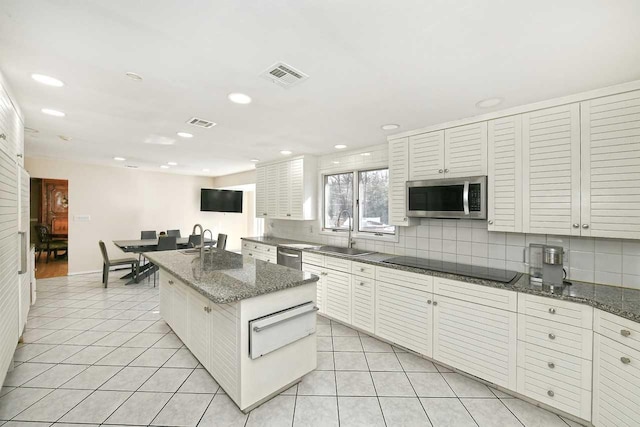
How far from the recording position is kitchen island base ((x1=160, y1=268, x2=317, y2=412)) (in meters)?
1.83

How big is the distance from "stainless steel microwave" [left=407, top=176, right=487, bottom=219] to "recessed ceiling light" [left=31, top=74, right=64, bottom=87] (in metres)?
3.09

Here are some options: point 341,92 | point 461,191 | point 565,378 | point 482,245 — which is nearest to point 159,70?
point 341,92

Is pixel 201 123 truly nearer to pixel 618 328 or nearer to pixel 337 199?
pixel 337 199

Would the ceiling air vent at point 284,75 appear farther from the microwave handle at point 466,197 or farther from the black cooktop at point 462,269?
the black cooktop at point 462,269

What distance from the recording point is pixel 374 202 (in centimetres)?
385

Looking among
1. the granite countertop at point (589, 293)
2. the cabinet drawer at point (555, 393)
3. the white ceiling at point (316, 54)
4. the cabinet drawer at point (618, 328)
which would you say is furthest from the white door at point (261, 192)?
the cabinet drawer at point (618, 328)

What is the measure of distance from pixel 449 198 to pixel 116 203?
276 inches

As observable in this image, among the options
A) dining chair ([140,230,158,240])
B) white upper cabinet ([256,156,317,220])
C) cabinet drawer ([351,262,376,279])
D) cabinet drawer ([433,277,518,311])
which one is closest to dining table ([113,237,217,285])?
dining chair ([140,230,158,240])

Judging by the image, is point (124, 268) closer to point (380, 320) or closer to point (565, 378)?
point (380, 320)

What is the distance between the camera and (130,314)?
364cm

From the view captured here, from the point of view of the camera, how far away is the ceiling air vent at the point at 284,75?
1.70 m

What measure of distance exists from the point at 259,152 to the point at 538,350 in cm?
394

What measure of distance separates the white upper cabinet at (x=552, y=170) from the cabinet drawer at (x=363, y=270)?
56.3 inches

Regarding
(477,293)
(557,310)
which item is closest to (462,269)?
(477,293)
